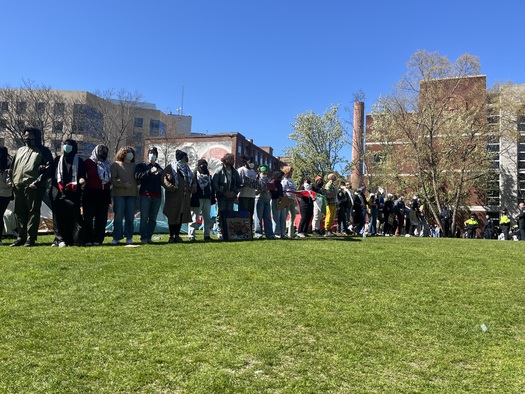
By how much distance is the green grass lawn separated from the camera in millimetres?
2544

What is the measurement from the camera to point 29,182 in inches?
289

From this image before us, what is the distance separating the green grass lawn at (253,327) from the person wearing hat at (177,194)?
257cm

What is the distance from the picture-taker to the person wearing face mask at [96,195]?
25.0 feet

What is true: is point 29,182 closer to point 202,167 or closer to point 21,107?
point 202,167

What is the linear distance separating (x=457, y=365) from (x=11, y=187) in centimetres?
778

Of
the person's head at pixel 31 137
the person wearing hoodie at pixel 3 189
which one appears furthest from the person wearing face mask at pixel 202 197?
the person wearing hoodie at pixel 3 189

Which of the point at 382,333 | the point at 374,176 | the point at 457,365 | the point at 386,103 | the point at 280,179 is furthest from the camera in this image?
the point at 374,176

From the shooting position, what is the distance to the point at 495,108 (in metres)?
29.7

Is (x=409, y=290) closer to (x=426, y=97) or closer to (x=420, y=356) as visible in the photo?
(x=420, y=356)

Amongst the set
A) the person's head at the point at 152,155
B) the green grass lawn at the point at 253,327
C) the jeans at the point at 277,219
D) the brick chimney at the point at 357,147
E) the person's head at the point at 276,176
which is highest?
the brick chimney at the point at 357,147

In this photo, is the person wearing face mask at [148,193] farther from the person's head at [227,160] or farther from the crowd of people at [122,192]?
the person's head at [227,160]

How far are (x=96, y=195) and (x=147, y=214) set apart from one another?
1.05 meters

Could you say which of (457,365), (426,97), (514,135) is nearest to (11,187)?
(457,365)

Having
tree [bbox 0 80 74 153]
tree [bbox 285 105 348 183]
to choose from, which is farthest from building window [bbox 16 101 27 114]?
tree [bbox 285 105 348 183]
